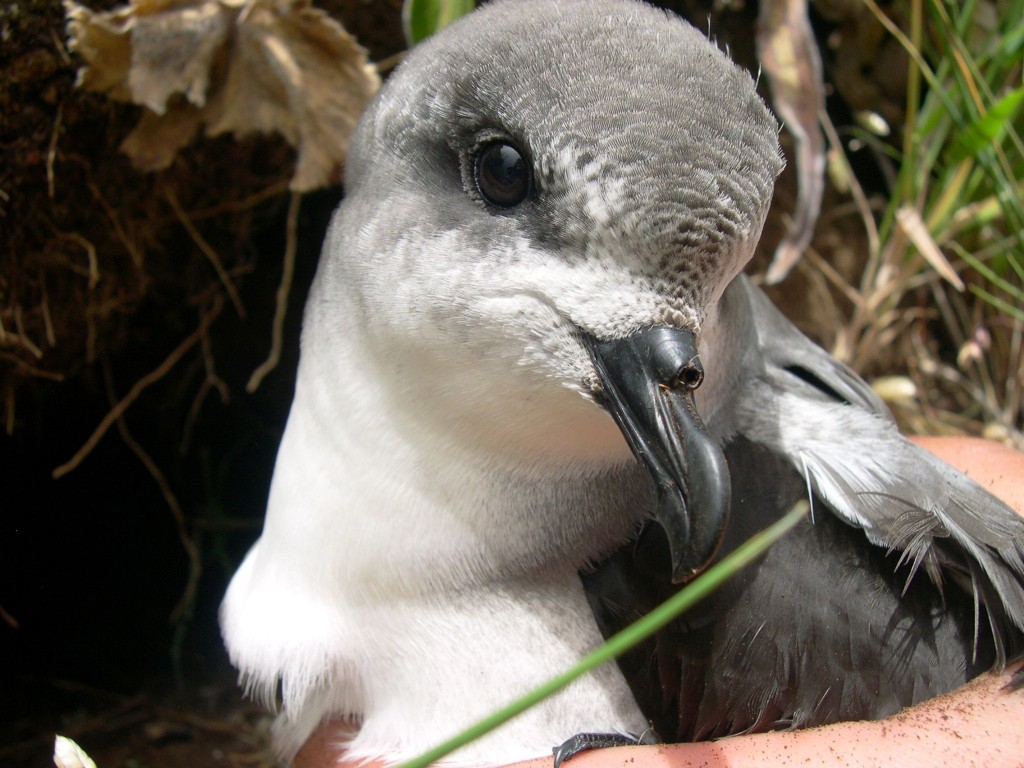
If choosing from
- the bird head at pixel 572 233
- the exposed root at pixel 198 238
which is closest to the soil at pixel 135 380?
the exposed root at pixel 198 238

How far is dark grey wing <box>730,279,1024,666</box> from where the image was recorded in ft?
3.92

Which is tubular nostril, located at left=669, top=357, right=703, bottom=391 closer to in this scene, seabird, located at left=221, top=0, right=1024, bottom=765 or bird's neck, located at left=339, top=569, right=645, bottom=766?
seabird, located at left=221, top=0, right=1024, bottom=765

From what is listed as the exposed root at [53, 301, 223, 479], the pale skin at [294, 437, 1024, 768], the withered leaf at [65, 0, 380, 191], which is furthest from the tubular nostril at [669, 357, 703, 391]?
the exposed root at [53, 301, 223, 479]

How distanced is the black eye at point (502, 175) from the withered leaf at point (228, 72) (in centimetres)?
71

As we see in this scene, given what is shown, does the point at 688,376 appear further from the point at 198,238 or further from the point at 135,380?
the point at 135,380

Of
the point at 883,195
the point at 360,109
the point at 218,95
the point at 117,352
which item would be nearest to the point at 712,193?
the point at 360,109

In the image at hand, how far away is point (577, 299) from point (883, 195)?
1.92 metres

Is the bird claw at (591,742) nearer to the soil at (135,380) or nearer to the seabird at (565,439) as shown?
the seabird at (565,439)

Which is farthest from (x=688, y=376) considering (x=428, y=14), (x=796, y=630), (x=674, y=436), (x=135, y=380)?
(x=135, y=380)

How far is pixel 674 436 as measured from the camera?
91 centimetres

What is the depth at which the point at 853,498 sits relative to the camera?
3.95 feet

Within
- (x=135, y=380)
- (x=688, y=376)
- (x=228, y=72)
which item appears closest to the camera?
(x=688, y=376)

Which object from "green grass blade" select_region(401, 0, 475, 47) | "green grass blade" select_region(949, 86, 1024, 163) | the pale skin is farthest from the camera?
"green grass blade" select_region(949, 86, 1024, 163)

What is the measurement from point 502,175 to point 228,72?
2.87ft
